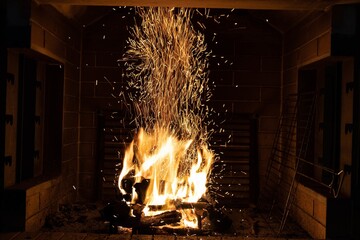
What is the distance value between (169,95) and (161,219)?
7.77 feet

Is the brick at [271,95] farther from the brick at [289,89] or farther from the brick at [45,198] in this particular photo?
the brick at [45,198]

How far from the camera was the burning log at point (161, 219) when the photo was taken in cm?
548

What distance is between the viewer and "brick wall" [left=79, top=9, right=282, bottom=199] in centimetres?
756

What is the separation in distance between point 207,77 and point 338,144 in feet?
8.69

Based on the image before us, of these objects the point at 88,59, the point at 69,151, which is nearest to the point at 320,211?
the point at 69,151

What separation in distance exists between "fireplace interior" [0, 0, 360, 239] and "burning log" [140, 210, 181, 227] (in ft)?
0.05

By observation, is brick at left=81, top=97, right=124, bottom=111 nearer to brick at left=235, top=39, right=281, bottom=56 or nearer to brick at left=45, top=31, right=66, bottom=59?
brick at left=45, top=31, right=66, bottom=59

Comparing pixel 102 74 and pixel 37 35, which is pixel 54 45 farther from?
pixel 102 74

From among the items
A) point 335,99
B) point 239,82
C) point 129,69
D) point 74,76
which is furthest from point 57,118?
point 335,99

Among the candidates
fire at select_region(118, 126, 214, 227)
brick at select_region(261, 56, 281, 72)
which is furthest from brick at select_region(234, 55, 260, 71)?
fire at select_region(118, 126, 214, 227)

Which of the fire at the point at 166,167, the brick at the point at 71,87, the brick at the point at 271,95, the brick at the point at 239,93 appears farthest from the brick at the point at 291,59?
the brick at the point at 71,87

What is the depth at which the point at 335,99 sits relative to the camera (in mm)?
5641

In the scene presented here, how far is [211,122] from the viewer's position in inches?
296

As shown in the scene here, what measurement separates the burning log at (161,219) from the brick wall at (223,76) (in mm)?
2219
